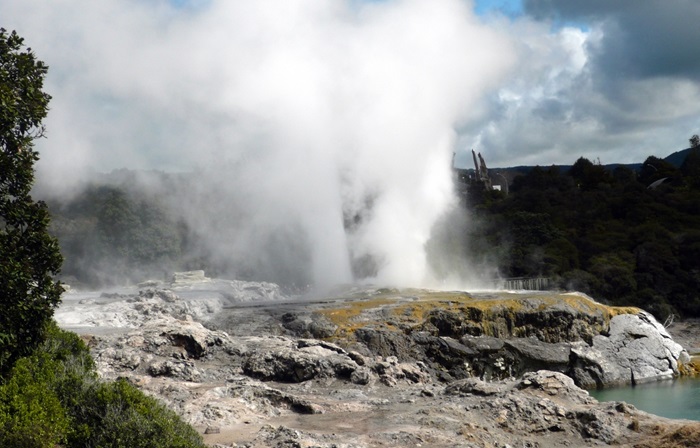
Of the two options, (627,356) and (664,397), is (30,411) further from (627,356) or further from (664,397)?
(627,356)

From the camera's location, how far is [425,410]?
13695 millimetres

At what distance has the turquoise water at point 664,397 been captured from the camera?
62.4 feet

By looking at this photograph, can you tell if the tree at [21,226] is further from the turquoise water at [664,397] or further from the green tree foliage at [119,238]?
the green tree foliage at [119,238]

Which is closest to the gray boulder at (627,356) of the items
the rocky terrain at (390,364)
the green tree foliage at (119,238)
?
the rocky terrain at (390,364)

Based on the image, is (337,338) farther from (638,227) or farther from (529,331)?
(638,227)

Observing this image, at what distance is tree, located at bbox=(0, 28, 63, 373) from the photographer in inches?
369

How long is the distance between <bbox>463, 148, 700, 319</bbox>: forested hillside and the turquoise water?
1960cm

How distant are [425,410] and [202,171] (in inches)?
1992

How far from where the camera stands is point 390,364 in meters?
17.8

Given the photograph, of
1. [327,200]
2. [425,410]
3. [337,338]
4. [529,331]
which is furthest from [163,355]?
[327,200]

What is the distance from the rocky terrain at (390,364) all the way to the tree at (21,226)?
145 inches

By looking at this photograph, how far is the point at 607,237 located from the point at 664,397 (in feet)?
113

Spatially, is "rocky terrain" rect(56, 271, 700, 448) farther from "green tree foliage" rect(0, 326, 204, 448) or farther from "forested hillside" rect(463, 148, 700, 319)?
"forested hillside" rect(463, 148, 700, 319)

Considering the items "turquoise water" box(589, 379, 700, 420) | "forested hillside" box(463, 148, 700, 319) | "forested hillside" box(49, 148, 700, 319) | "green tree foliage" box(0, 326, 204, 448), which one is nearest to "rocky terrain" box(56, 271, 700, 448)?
"turquoise water" box(589, 379, 700, 420)
